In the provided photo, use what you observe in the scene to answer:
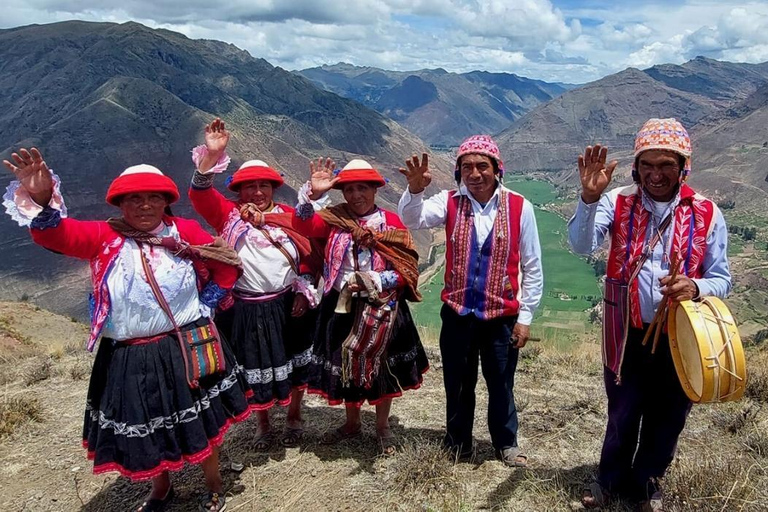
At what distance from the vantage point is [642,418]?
301 cm

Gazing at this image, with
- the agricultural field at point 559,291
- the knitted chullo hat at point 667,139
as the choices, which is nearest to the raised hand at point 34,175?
the knitted chullo hat at point 667,139

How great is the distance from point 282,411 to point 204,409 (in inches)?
68.0

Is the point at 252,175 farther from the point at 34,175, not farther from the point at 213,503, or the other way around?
the point at 213,503

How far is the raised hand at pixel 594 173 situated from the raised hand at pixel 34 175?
8.34ft

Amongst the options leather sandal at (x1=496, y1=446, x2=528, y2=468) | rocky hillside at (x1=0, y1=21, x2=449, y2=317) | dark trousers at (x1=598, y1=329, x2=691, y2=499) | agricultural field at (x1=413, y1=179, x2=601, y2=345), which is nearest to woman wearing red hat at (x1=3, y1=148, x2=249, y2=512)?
leather sandal at (x1=496, y1=446, x2=528, y2=468)

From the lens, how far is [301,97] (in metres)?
140

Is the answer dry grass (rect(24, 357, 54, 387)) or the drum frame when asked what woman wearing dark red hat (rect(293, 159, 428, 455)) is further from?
dry grass (rect(24, 357, 54, 387))

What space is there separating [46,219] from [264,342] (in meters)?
1.47

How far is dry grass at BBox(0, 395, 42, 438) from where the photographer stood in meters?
4.17

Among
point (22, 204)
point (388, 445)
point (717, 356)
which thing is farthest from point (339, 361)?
point (717, 356)

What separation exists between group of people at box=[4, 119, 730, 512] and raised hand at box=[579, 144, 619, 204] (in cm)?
1

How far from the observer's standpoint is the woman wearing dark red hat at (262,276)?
11.0 feet

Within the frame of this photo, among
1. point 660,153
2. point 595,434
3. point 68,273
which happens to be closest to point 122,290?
point 660,153

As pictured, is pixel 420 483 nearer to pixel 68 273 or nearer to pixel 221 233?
pixel 221 233
